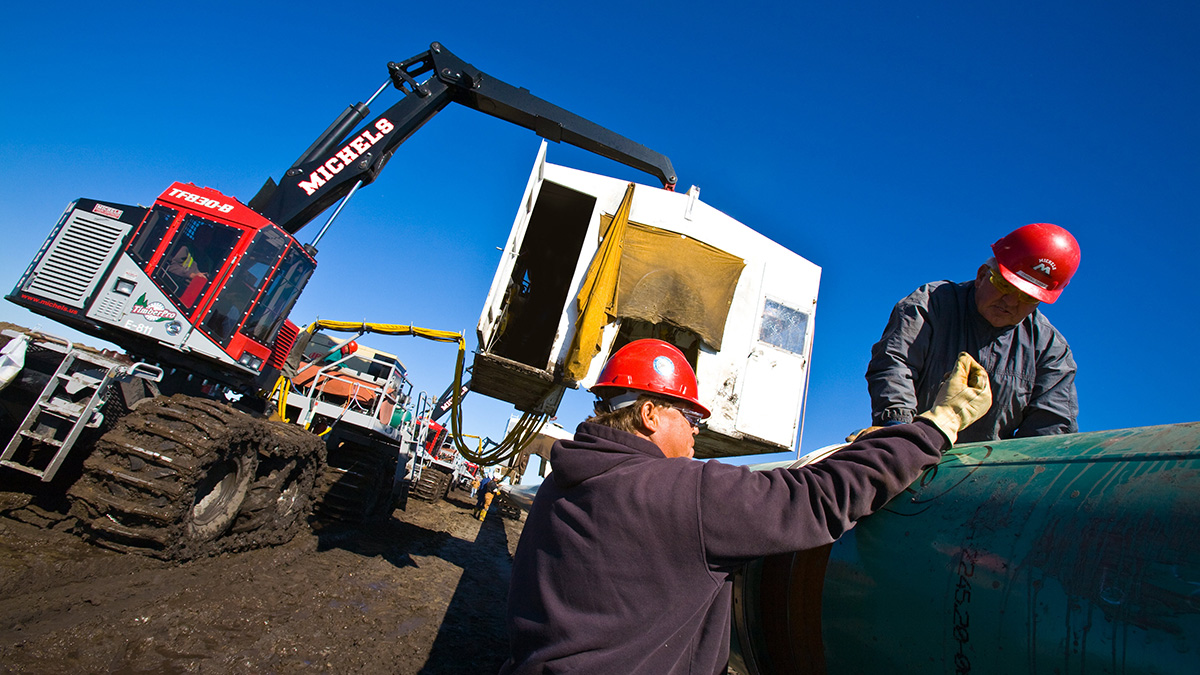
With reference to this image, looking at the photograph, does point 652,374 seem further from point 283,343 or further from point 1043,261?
point 283,343

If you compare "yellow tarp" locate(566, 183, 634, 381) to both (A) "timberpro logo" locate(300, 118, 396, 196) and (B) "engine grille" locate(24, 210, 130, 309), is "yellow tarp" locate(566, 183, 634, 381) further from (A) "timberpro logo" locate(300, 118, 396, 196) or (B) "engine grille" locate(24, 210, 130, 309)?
(B) "engine grille" locate(24, 210, 130, 309)

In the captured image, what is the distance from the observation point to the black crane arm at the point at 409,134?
8578 mm

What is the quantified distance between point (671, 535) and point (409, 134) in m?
9.75

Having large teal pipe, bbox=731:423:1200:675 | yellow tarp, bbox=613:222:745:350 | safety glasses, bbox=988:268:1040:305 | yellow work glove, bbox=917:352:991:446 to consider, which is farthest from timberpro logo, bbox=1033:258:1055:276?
yellow tarp, bbox=613:222:745:350

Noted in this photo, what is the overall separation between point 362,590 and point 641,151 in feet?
30.0

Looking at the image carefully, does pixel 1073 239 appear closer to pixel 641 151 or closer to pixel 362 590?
pixel 362 590

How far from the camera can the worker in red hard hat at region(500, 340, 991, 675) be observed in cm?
165

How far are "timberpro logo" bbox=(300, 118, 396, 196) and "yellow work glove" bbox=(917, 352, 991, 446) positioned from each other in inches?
357

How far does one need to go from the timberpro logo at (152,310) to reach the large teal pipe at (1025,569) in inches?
295

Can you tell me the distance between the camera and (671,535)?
1688mm

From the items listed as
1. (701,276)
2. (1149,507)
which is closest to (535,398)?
(701,276)

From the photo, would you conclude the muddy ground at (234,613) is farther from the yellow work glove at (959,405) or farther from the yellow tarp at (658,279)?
the yellow work glove at (959,405)

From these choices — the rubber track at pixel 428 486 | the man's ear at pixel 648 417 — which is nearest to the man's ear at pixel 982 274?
the man's ear at pixel 648 417

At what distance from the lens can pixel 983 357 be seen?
2717 millimetres
